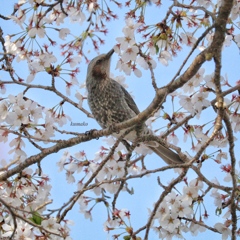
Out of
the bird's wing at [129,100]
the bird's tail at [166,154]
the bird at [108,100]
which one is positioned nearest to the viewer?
the bird's tail at [166,154]

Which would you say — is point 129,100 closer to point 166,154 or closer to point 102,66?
point 102,66

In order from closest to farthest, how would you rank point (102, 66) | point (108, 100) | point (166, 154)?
point (166, 154), point (108, 100), point (102, 66)

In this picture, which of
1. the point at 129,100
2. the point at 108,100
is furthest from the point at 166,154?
the point at 108,100

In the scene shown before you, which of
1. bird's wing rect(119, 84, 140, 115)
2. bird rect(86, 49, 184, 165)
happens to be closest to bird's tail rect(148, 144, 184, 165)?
bird rect(86, 49, 184, 165)

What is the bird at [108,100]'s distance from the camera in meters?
4.75

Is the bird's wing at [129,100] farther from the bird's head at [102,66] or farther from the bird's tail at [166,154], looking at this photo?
the bird's tail at [166,154]

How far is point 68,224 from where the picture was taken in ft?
11.1

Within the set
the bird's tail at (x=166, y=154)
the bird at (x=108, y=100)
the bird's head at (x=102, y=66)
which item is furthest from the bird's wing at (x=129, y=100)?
the bird's tail at (x=166, y=154)

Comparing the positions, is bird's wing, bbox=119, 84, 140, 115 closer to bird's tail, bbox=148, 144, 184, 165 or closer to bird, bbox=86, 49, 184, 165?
bird, bbox=86, 49, 184, 165

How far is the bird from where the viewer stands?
4.75 metres

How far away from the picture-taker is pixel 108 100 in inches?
190

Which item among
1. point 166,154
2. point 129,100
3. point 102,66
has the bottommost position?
point 166,154

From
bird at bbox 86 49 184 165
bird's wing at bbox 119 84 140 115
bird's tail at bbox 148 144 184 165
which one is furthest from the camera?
bird's wing at bbox 119 84 140 115

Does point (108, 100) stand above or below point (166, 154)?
above
